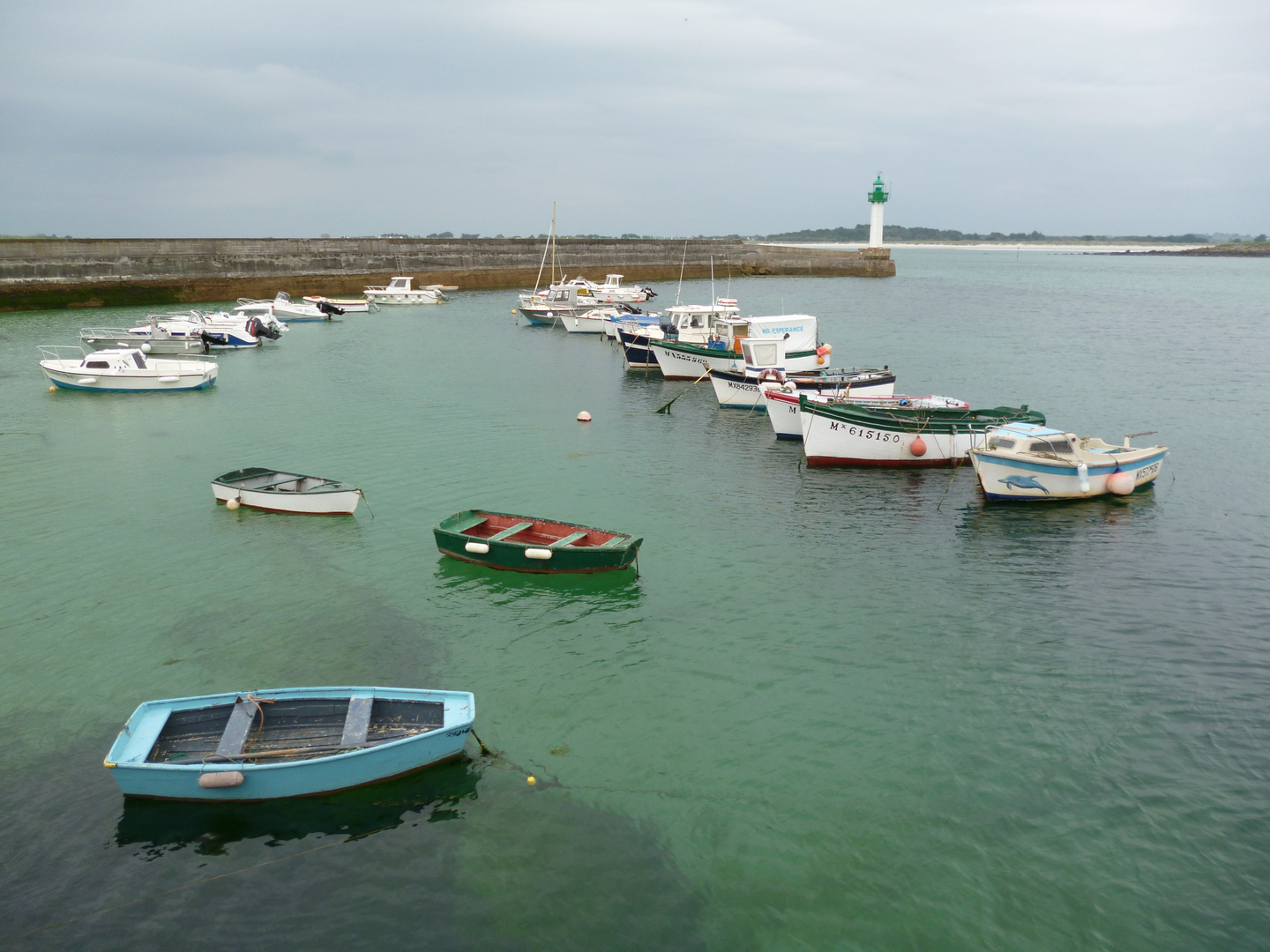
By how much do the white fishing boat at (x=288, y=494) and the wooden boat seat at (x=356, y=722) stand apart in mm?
10402

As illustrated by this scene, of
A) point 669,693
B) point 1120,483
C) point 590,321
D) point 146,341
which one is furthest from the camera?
point 590,321

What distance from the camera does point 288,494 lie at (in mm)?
21484

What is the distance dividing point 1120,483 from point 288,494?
923 inches

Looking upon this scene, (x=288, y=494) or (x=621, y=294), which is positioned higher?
(x=621, y=294)

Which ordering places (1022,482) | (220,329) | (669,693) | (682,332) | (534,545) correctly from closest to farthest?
1. (669,693)
2. (534,545)
3. (1022,482)
4. (682,332)
5. (220,329)

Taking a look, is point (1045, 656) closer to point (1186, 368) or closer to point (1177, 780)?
point (1177, 780)

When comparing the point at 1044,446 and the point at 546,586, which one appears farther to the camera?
the point at 1044,446

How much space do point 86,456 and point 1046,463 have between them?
30378 millimetres

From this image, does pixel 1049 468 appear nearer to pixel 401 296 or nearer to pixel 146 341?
pixel 146 341

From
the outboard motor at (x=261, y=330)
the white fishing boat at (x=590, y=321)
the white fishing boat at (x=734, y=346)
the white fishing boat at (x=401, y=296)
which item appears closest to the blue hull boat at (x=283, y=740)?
the white fishing boat at (x=734, y=346)

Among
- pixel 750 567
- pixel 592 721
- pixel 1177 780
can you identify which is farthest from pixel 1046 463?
pixel 592 721

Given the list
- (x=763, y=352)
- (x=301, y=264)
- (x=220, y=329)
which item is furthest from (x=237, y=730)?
(x=301, y=264)

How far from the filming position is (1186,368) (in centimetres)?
4603

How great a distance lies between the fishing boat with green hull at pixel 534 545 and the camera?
17.7m
